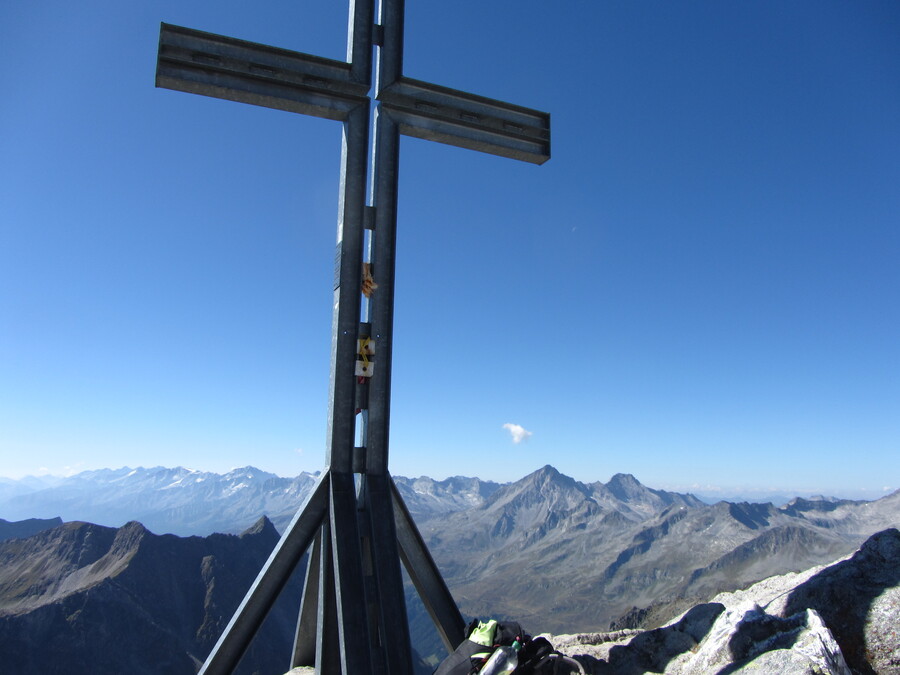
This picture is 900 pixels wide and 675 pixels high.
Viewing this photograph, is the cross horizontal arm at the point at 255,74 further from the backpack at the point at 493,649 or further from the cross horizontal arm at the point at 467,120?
the backpack at the point at 493,649

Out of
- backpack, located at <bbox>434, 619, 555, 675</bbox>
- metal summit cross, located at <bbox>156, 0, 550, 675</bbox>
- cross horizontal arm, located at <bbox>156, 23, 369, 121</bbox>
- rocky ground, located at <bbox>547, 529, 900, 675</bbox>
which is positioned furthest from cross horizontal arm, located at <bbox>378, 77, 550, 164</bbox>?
rocky ground, located at <bbox>547, 529, 900, 675</bbox>

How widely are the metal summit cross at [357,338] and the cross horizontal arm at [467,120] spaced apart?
23 mm

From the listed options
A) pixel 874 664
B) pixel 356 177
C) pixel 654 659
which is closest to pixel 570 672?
pixel 654 659

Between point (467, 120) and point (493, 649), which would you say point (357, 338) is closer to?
point (467, 120)

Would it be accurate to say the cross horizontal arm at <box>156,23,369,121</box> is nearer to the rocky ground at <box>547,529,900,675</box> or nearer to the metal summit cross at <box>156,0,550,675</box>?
the metal summit cross at <box>156,0,550,675</box>

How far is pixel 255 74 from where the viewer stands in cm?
967

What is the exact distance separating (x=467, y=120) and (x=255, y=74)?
156 inches

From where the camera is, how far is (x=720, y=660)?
731 centimetres

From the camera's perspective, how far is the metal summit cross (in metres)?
8.61

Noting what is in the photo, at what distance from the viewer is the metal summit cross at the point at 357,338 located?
A: 8.61 meters

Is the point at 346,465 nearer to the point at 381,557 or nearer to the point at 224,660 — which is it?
the point at 381,557

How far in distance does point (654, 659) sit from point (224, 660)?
257 inches

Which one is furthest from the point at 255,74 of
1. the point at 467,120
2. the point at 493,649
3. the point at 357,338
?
the point at 493,649

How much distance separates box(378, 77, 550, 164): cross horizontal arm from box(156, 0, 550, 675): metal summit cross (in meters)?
0.02
